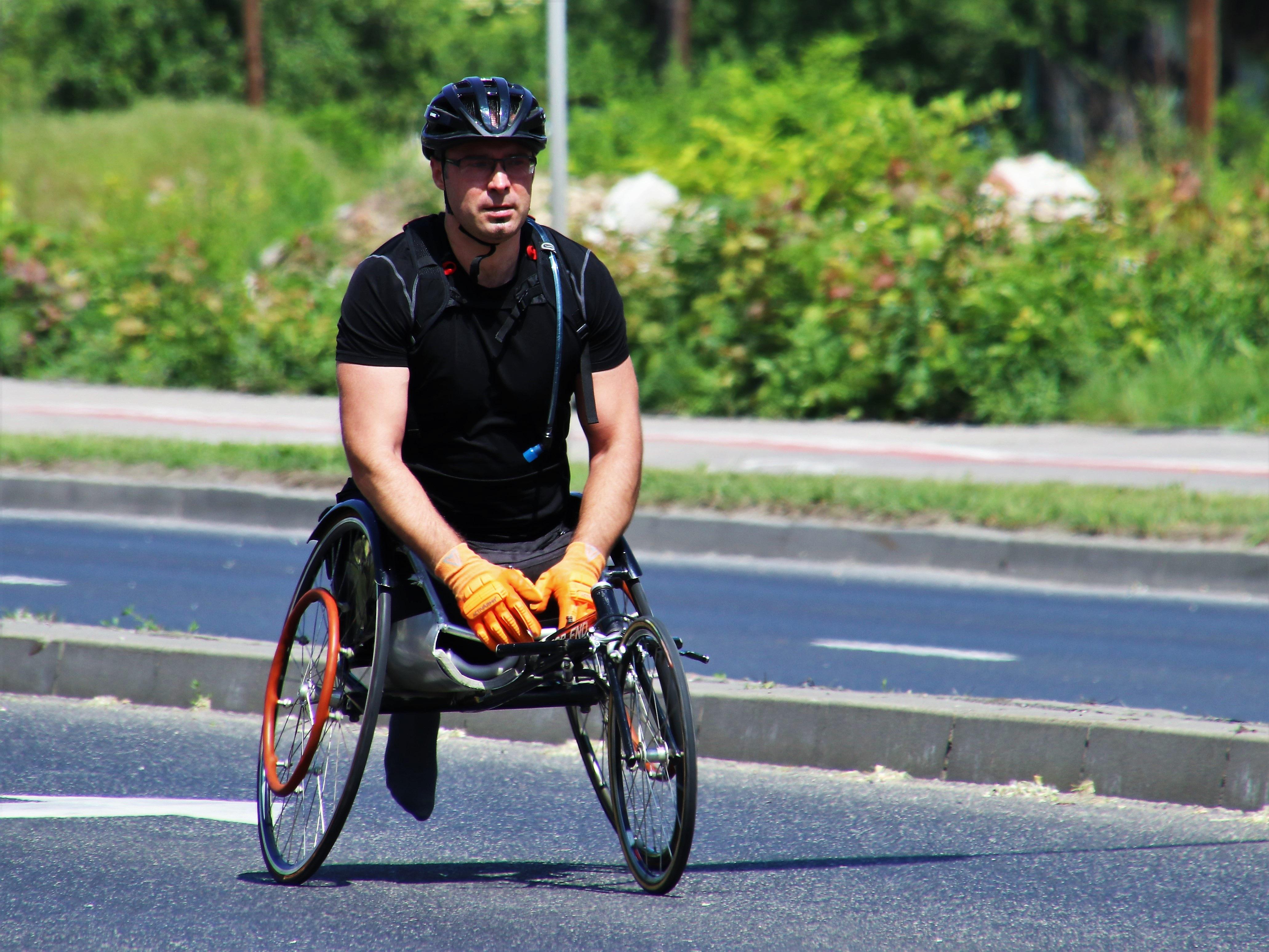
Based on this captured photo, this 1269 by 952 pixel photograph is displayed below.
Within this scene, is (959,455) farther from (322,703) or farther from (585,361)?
(322,703)

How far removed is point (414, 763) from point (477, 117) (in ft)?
5.13

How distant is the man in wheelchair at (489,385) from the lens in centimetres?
424

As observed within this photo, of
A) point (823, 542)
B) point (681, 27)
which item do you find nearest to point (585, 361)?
point (823, 542)

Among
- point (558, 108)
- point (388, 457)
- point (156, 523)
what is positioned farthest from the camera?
point (558, 108)

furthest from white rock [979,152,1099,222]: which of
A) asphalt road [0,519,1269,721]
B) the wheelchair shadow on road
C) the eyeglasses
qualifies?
the eyeglasses

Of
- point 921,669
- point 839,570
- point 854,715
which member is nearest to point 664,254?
point 839,570

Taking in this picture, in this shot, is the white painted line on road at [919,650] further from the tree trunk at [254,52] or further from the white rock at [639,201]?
the tree trunk at [254,52]

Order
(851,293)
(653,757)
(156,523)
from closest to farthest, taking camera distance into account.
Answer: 1. (653,757)
2. (156,523)
3. (851,293)

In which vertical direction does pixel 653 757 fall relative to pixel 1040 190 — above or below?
below

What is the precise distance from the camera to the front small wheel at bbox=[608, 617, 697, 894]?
13.1 ft

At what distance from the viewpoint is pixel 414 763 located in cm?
456

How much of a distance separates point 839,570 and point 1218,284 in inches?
270

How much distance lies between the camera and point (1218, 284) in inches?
596

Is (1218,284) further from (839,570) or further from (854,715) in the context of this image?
(854,715)
